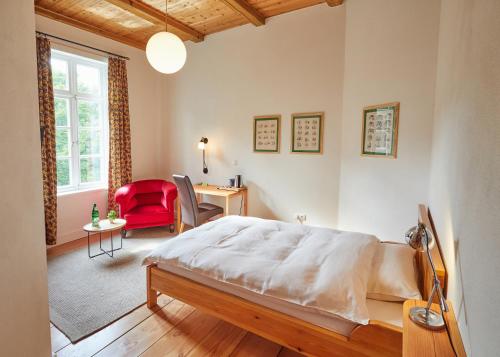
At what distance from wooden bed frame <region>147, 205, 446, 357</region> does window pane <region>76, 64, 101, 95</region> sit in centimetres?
312

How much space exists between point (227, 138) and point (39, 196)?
10.1 feet

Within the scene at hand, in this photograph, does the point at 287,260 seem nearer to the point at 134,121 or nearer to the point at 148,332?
the point at 148,332

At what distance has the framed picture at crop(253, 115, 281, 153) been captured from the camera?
382cm

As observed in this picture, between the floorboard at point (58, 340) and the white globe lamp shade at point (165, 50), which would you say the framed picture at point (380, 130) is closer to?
the white globe lamp shade at point (165, 50)

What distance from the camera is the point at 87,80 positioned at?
3932mm

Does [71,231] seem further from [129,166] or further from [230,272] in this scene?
[230,272]

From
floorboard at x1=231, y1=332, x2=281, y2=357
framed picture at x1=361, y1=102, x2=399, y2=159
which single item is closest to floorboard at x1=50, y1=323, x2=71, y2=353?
floorboard at x1=231, y1=332, x2=281, y2=357

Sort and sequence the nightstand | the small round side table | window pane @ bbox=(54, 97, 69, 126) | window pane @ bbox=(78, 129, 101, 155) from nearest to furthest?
the nightstand
the small round side table
window pane @ bbox=(54, 97, 69, 126)
window pane @ bbox=(78, 129, 101, 155)

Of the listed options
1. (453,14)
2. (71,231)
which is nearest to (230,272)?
(453,14)

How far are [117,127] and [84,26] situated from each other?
1363 mm

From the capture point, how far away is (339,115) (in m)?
3.33

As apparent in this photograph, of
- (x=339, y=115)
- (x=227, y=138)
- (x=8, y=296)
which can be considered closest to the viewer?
(x=8, y=296)

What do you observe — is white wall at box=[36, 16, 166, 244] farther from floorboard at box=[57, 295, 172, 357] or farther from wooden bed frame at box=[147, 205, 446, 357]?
wooden bed frame at box=[147, 205, 446, 357]

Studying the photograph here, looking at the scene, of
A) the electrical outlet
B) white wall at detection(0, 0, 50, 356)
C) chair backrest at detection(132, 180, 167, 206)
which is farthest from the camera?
chair backrest at detection(132, 180, 167, 206)
